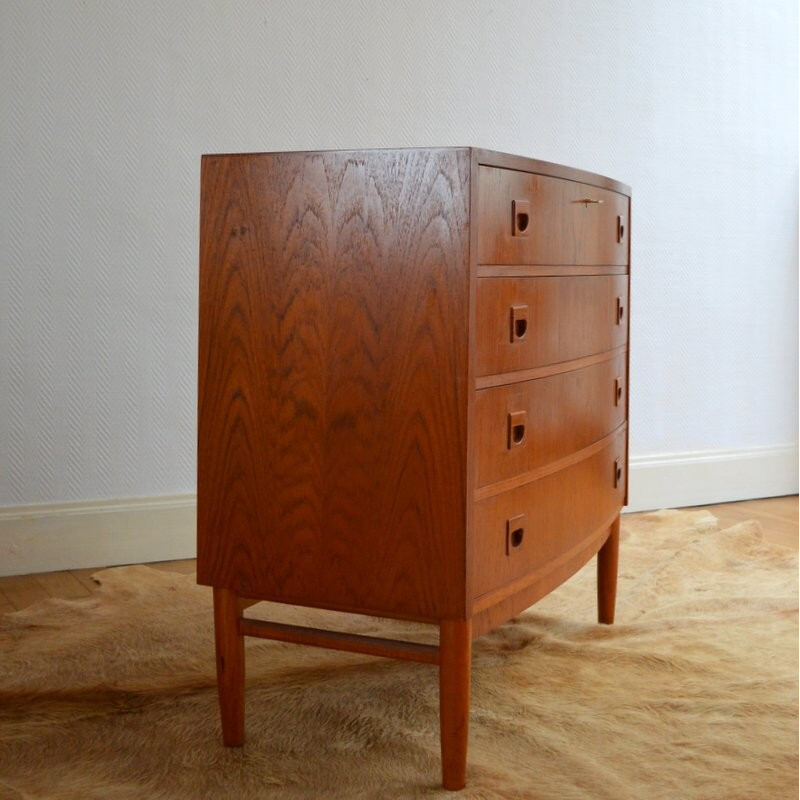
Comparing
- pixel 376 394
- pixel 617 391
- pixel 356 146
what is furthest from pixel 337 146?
pixel 376 394

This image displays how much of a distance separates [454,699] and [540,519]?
379mm

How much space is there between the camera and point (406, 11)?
322 centimetres

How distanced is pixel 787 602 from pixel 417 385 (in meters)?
1.43

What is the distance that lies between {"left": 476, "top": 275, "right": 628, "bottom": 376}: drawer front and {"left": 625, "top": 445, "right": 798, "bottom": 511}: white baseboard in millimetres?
1581

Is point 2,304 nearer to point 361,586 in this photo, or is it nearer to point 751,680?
point 361,586

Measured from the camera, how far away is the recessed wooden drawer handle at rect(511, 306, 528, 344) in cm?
174

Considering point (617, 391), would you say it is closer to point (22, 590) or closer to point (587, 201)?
point (587, 201)

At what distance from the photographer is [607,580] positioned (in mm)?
2426

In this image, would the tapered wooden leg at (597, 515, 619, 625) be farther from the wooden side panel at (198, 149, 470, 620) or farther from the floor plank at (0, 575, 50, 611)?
the floor plank at (0, 575, 50, 611)

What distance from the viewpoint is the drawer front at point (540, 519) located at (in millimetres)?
1691

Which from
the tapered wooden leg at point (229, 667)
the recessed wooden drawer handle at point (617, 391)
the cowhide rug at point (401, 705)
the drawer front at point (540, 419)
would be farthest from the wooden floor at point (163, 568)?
the drawer front at point (540, 419)

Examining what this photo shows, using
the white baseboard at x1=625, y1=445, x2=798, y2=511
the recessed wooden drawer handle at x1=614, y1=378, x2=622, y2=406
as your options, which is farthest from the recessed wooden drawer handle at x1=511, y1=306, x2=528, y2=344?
the white baseboard at x1=625, y1=445, x2=798, y2=511

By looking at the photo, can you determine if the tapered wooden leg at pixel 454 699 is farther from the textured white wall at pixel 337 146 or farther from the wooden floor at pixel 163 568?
the textured white wall at pixel 337 146

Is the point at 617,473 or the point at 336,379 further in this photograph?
the point at 617,473
